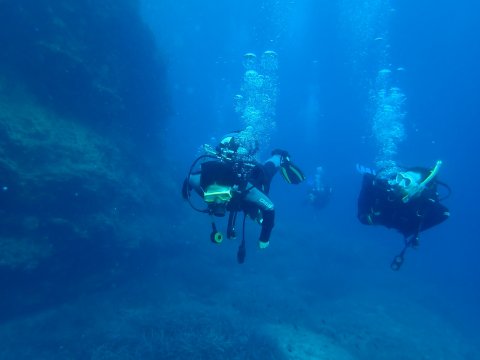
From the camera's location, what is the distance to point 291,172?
637 cm

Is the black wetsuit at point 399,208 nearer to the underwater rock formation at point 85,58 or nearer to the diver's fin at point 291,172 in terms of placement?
the diver's fin at point 291,172

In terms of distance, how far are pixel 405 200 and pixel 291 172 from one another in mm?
2032

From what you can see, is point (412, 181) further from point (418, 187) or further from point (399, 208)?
point (399, 208)

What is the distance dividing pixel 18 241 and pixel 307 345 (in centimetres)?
926

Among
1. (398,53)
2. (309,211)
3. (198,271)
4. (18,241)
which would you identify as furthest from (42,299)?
(398,53)

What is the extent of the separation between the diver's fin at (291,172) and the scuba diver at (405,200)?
113 centimetres

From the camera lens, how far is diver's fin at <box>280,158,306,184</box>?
6336mm

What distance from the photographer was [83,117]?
13.8m

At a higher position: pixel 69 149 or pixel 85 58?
pixel 85 58

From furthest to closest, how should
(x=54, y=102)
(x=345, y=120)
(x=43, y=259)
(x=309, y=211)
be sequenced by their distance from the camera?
(x=345, y=120), (x=309, y=211), (x=54, y=102), (x=43, y=259)

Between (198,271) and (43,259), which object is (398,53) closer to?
(198,271)

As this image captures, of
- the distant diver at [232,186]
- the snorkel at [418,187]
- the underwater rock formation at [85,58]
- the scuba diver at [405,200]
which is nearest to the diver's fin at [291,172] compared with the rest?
the scuba diver at [405,200]

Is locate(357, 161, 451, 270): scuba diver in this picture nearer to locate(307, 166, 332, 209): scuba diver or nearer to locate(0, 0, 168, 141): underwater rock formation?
locate(0, 0, 168, 141): underwater rock formation

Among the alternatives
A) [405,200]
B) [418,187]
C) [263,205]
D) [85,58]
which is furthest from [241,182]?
[85,58]
